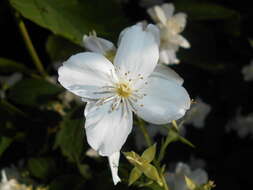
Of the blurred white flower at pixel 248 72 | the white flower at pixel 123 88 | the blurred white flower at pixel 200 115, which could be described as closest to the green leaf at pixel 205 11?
the blurred white flower at pixel 248 72

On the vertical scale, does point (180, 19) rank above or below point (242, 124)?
above

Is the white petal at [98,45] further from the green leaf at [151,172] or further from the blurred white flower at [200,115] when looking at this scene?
the blurred white flower at [200,115]

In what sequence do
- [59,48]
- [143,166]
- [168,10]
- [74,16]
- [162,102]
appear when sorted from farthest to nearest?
[59,48], [168,10], [74,16], [162,102], [143,166]

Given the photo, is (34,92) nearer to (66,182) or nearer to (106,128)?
(66,182)

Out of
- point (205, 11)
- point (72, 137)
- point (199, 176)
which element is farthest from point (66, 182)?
point (205, 11)

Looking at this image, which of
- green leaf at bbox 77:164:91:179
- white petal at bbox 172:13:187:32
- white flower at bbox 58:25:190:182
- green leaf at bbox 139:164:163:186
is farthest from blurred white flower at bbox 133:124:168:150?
green leaf at bbox 139:164:163:186

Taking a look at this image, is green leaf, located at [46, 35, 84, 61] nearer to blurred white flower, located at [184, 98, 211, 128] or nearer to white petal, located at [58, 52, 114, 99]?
blurred white flower, located at [184, 98, 211, 128]


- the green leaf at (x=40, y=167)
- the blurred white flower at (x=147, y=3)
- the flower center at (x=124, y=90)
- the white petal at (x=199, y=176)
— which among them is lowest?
the white petal at (x=199, y=176)
